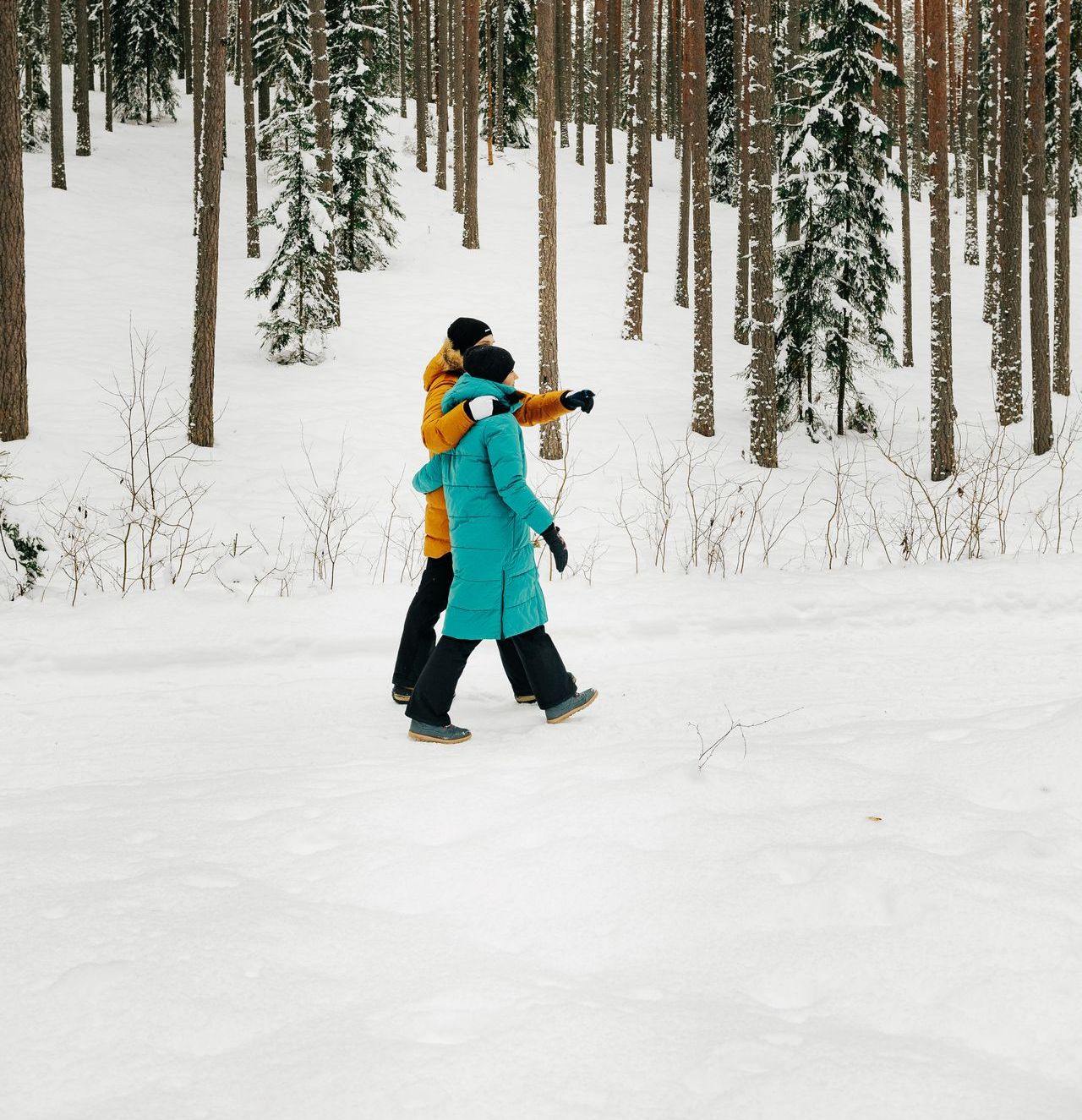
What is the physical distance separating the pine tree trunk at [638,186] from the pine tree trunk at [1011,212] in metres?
6.58

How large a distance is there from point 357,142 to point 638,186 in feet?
23.6

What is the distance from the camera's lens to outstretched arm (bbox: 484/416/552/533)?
13.2 feet

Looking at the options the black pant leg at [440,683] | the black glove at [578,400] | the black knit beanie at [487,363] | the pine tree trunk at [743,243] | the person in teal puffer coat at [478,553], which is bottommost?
the black pant leg at [440,683]

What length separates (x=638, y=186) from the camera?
724 inches

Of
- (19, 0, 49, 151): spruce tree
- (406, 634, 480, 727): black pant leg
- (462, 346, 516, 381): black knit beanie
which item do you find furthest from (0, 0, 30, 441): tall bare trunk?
(19, 0, 49, 151): spruce tree

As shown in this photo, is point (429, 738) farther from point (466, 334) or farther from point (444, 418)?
point (466, 334)

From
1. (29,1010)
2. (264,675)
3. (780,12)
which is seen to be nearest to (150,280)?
(264,675)

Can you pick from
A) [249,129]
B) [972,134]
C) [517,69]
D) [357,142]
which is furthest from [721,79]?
[249,129]

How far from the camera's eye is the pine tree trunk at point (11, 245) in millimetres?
10180

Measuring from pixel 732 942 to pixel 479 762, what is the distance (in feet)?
5.39

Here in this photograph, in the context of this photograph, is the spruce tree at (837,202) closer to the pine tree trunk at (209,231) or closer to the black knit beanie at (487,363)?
the pine tree trunk at (209,231)

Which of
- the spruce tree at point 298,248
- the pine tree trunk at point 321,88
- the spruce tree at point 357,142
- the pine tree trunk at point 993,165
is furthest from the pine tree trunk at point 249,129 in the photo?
the pine tree trunk at point 993,165

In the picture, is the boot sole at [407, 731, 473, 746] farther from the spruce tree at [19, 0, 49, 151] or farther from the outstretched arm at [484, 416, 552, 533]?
the spruce tree at [19, 0, 49, 151]

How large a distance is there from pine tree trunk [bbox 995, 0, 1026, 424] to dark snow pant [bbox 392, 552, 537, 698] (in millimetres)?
15118
